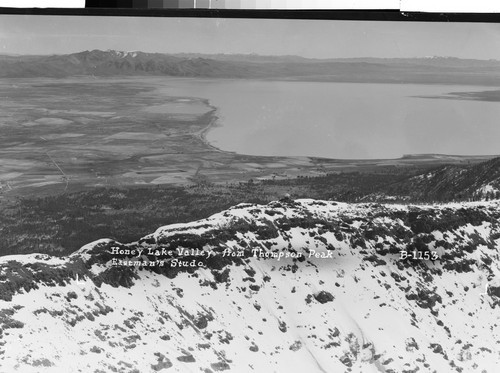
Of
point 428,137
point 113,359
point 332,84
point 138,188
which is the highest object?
point 332,84

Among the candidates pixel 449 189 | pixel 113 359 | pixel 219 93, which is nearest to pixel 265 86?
pixel 219 93

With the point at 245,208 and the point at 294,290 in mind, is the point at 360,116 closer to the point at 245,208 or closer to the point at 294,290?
the point at 245,208

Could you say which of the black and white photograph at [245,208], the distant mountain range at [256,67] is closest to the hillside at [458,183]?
the black and white photograph at [245,208]

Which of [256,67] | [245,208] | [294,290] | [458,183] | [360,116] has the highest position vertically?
[256,67]

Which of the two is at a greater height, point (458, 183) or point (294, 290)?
point (458, 183)

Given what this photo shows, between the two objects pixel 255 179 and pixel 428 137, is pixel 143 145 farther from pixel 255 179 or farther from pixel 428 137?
pixel 428 137

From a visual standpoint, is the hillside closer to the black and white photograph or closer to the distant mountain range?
the black and white photograph

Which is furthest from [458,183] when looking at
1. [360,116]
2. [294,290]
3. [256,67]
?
[256,67]
